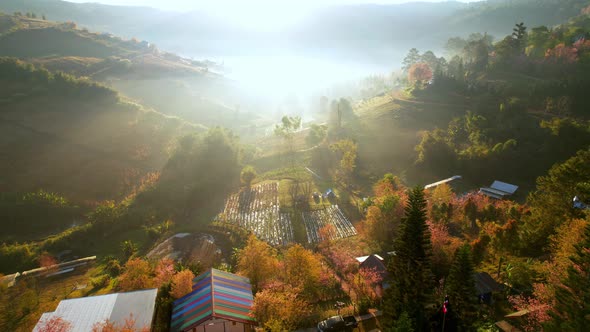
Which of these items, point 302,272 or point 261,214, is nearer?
point 302,272

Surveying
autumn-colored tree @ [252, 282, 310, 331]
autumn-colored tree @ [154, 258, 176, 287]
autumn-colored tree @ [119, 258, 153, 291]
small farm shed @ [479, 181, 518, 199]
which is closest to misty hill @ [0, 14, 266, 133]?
autumn-colored tree @ [119, 258, 153, 291]

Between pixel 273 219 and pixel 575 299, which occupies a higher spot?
pixel 575 299

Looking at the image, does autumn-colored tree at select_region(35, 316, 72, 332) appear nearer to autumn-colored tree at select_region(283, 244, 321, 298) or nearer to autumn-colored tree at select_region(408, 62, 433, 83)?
autumn-colored tree at select_region(283, 244, 321, 298)

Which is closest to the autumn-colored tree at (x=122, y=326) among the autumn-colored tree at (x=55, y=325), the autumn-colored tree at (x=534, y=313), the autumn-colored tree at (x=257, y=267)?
the autumn-colored tree at (x=55, y=325)

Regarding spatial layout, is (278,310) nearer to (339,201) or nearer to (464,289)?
(464,289)

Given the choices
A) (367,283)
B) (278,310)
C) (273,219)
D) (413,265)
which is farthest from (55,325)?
(273,219)

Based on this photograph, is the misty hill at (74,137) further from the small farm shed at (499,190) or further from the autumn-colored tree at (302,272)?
the small farm shed at (499,190)

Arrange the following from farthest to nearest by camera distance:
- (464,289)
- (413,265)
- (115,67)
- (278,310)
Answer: (115,67)
(278,310)
(413,265)
(464,289)
